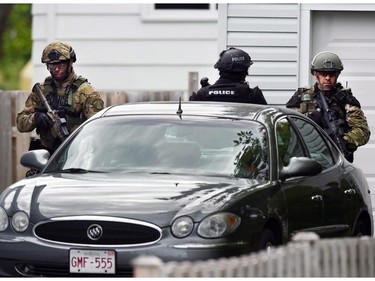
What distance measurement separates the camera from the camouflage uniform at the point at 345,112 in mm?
14039

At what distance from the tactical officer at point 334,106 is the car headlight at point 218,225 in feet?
14.0

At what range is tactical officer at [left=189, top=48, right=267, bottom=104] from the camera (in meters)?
13.7

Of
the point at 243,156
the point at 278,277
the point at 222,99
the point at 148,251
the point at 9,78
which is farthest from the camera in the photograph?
the point at 9,78

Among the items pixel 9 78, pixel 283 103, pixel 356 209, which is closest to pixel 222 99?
pixel 356 209

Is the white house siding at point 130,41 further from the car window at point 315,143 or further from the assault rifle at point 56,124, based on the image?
the car window at point 315,143

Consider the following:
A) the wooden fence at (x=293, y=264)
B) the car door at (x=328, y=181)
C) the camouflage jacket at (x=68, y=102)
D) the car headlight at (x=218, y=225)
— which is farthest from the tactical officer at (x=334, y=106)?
the wooden fence at (x=293, y=264)

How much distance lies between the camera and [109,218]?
9.88 metres

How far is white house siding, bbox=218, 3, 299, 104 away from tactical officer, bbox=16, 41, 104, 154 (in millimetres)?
3124

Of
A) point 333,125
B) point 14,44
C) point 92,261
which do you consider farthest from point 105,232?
point 14,44

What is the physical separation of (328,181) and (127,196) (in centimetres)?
217

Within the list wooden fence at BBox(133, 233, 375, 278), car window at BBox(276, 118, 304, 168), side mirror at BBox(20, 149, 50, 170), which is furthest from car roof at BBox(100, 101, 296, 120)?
wooden fence at BBox(133, 233, 375, 278)

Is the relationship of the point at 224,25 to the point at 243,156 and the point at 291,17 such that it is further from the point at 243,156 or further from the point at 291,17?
the point at 243,156

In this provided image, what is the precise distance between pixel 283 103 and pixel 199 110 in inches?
213

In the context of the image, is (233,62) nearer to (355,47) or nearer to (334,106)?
(334,106)
